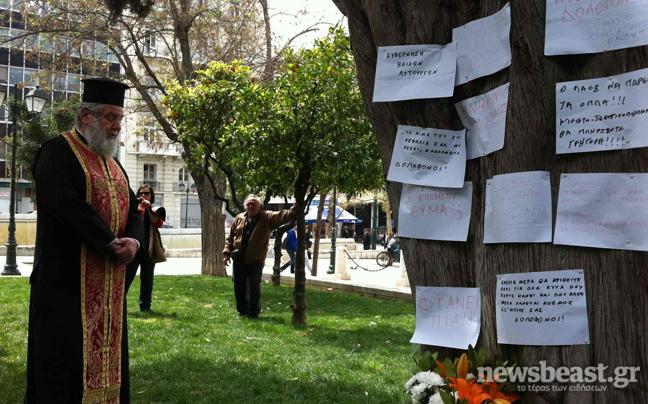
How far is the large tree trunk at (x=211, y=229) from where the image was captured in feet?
59.8

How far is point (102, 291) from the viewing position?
150 inches

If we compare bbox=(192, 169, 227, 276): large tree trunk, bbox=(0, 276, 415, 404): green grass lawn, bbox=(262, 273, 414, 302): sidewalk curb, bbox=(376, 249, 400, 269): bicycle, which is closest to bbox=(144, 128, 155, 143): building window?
bbox=(192, 169, 227, 276): large tree trunk

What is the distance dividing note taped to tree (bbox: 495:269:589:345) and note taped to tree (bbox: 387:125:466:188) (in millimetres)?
451

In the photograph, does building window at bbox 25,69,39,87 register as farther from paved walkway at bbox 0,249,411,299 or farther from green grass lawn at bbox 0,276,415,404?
green grass lawn at bbox 0,276,415,404

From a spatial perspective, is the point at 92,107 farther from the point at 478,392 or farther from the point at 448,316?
the point at 478,392

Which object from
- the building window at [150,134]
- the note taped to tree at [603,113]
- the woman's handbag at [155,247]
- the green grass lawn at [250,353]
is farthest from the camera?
the building window at [150,134]

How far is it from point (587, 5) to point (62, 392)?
311 cm

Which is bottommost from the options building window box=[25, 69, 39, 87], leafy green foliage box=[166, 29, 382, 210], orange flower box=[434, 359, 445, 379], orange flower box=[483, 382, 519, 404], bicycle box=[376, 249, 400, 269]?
bicycle box=[376, 249, 400, 269]

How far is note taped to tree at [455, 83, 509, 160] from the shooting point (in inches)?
96.8

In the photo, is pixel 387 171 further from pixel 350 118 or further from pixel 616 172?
pixel 350 118

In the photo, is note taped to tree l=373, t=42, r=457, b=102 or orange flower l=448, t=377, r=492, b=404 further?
note taped to tree l=373, t=42, r=457, b=102

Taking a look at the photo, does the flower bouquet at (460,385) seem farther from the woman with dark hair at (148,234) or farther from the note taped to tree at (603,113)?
the woman with dark hair at (148,234)

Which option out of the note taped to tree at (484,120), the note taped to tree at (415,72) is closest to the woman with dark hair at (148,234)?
the note taped to tree at (415,72)

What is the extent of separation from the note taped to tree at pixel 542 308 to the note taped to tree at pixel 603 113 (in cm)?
45
